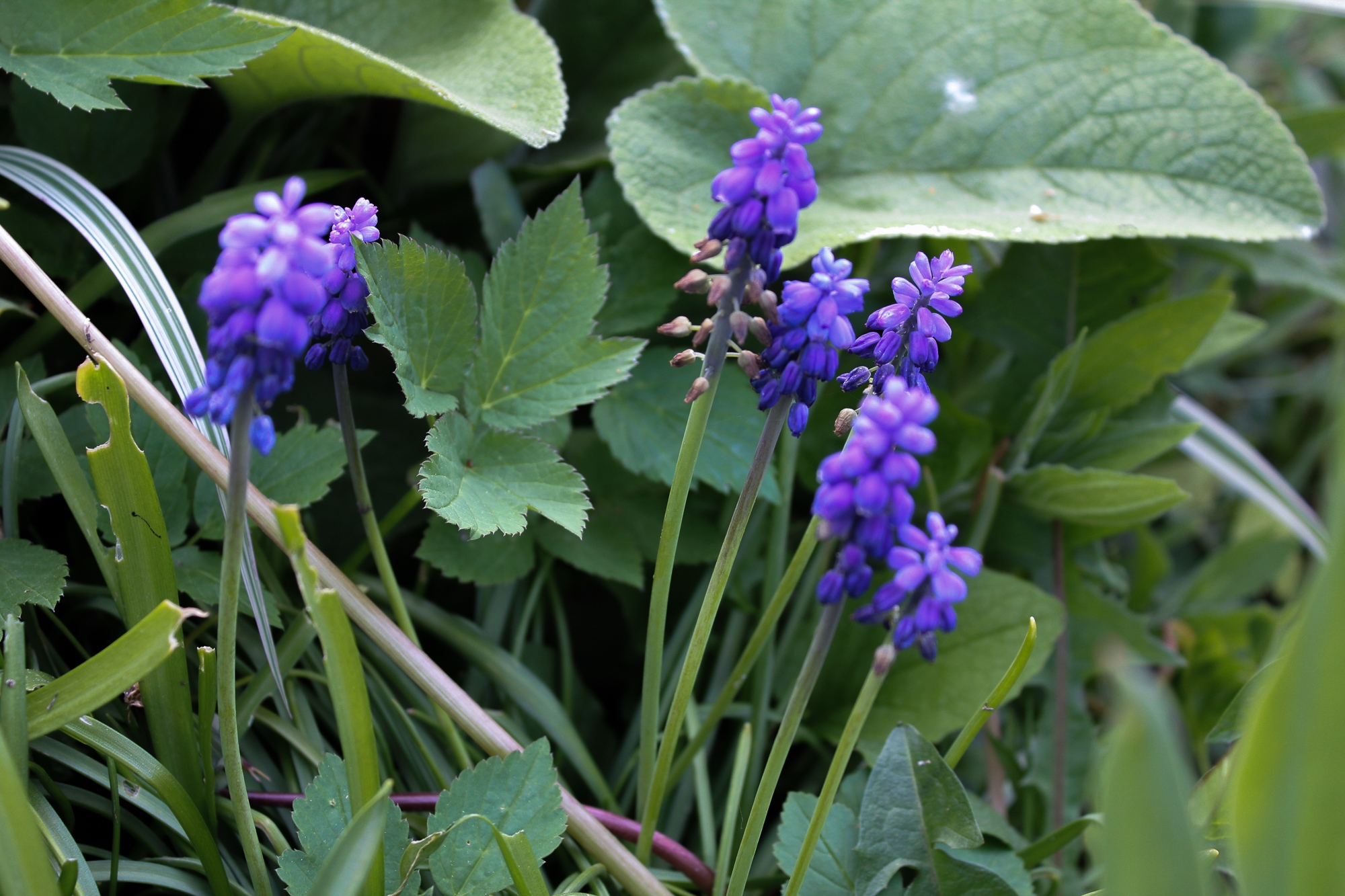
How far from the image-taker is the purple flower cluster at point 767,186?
0.50 m

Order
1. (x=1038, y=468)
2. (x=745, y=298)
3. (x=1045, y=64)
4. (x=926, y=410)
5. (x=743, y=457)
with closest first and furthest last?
1. (x=926, y=410)
2. (x=745, y=298)
3. (x=743, y=457)
4. (x=1038, y=468)
5. (x=1045, y=64)

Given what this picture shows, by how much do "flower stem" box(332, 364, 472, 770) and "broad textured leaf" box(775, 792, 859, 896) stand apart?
249 mm

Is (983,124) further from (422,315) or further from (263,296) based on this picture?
(263,296)

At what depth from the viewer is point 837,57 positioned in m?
1.14

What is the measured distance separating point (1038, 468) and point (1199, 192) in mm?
376

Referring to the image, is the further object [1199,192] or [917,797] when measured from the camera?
[1199,192]

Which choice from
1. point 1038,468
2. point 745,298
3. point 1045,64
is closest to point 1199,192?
point 1045,64

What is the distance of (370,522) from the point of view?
2.29 ft

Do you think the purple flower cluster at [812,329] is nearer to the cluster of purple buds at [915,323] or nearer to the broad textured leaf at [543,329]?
the cluster of purple buds at [915,323]

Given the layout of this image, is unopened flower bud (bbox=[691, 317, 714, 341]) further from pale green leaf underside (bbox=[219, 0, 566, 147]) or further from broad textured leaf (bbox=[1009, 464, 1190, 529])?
broad textured leaf (bbox=[1009, 464, 1190, 529])

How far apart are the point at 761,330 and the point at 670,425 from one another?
0.39 metres

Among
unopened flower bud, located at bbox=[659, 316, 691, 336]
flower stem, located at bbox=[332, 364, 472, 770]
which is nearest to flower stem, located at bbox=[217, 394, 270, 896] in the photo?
flower stem, located at bbox=[332, 364, 472, 770]

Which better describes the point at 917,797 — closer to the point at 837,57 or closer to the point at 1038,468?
the point at 1038,468

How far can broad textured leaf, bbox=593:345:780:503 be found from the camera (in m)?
0.88
